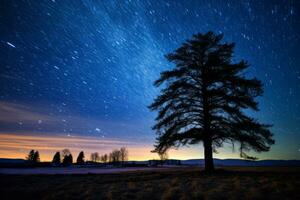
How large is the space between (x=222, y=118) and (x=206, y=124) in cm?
124

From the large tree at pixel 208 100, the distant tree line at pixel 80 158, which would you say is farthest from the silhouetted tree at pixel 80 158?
the large tree at pixel 208 100

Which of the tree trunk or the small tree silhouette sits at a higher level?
the tree trunk

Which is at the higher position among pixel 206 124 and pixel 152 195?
pixel 206 124

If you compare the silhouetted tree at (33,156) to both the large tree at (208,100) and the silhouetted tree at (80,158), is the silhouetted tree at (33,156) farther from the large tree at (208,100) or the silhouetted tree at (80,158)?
the large tree at (208,100)

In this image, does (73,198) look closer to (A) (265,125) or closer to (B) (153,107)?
(B) (153,107)

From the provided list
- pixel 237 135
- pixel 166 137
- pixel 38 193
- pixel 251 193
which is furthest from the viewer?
pixel 166 137

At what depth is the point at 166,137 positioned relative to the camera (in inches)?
648

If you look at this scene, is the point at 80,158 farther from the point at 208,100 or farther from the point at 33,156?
the point at 208,100

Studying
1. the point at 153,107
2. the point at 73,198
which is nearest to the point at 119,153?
the point at 153,107

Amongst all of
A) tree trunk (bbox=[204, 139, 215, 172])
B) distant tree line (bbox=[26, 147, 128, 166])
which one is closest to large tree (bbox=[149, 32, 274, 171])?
tree trunk (bbox=[204, 139, 215, 172])

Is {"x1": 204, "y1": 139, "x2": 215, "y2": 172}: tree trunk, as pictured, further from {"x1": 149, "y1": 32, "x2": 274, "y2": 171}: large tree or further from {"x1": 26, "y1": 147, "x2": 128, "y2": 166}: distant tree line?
{"x1": 26, "y1": 147, "x2": 128, "y2": 166}: distant tree line

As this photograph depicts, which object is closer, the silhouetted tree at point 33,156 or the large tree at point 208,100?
the large tree at point 208,100

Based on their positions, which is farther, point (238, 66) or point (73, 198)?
point (238, 66)

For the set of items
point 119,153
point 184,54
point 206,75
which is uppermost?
point 184,54
